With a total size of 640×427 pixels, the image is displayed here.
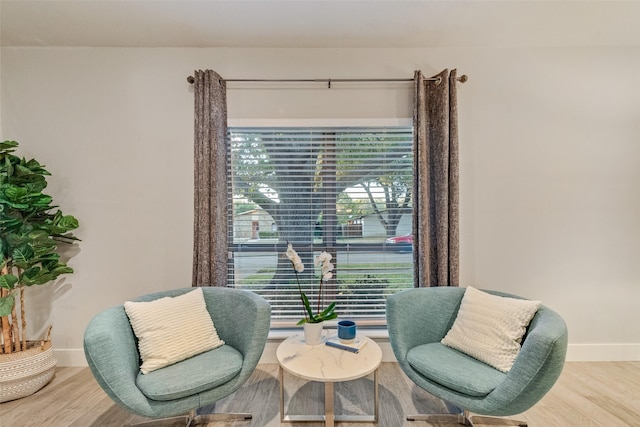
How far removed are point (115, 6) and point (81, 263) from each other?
2136 millimetres

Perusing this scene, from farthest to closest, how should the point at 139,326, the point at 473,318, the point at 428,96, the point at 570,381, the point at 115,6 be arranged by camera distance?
1. the point at 428,96
2. the point at 570,381
3. the point at 115,6
4. the point at 473,318
5. the point at 139,326

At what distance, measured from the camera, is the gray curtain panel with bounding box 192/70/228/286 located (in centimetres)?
227

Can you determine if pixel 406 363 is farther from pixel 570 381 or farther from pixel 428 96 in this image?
pixel 428 96

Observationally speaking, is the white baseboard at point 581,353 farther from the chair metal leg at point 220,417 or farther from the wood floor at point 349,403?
the chair metal leg at point 220,417

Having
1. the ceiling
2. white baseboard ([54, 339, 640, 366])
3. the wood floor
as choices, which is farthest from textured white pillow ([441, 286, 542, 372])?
the ceiling

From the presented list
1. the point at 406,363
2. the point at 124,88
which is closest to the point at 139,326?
the point at 406,363

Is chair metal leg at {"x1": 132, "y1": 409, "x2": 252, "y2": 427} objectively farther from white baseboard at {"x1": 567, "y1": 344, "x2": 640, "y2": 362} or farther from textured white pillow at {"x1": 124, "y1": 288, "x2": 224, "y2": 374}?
white baseboard at {"x1": 567, "y1": 344, "x2": 640, "y2": 362}

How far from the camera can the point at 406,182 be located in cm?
255

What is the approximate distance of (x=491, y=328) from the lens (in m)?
1.70

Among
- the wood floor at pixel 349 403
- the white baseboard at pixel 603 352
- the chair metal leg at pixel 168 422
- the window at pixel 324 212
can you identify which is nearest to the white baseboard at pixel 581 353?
the white baseboard at pixel 603 352

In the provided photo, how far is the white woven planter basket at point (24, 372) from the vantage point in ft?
6.46

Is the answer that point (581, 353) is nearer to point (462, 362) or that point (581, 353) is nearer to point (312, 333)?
point (462, 362)

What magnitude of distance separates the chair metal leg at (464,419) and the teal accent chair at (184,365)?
1.16 m

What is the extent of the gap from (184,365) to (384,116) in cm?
244
